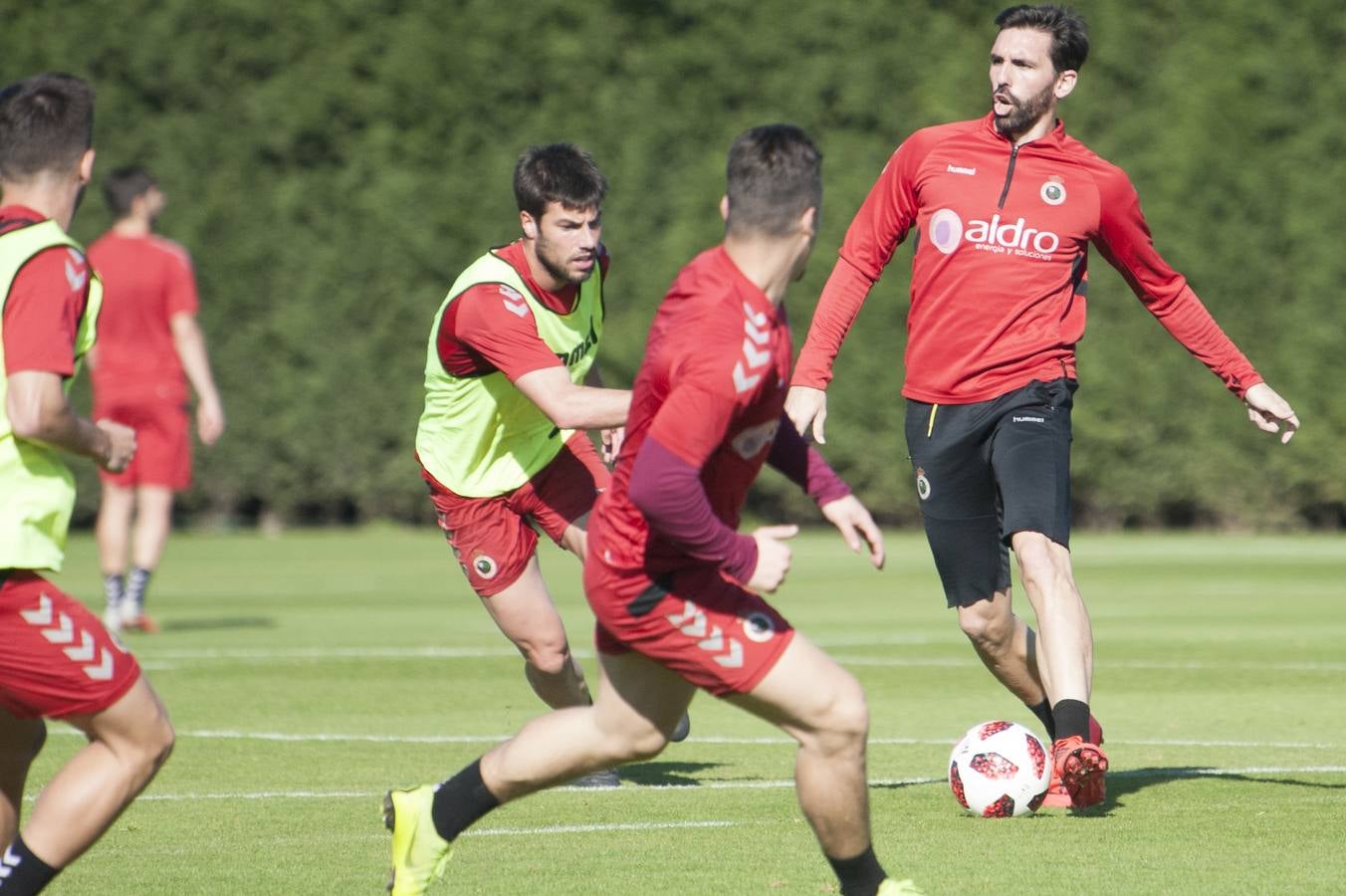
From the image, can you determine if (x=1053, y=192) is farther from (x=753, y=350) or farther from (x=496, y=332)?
(x=753, y=350)

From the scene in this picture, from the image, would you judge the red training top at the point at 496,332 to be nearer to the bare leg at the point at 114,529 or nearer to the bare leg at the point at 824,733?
the bare leg at the point at 824,733

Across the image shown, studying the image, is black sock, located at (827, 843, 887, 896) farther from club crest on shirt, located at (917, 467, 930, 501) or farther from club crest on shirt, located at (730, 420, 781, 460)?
club crest on shirt, located at (917, 467, 930, 501)

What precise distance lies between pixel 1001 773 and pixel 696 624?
2029 millimetres

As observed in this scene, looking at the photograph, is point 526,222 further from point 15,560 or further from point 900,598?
point 900,598

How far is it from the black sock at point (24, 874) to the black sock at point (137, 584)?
8.79 metres

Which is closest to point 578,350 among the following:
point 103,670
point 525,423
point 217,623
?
point 525,423

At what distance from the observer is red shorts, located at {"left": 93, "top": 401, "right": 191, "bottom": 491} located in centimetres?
1366

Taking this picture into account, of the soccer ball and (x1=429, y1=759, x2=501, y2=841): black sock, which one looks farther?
the soccer ball

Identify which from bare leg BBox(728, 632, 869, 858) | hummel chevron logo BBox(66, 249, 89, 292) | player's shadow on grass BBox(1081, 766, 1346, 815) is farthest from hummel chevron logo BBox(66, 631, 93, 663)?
player's shadow on grass BBox(1081, 766, 1346, 815)

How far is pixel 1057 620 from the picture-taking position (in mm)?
6816

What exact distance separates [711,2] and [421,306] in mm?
4955

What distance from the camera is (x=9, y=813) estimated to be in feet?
16.8

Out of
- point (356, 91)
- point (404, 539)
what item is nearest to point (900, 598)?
point (404, 539)

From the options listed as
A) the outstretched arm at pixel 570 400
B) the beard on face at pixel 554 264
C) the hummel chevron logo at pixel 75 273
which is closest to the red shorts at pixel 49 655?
the hummel chevron logo at pixel 75 273
